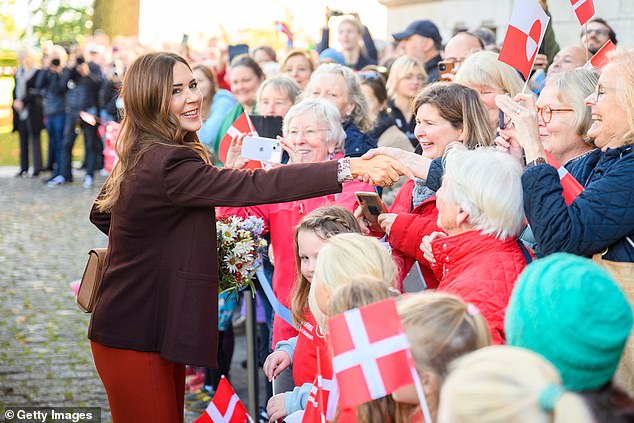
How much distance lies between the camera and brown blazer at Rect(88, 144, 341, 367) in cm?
378

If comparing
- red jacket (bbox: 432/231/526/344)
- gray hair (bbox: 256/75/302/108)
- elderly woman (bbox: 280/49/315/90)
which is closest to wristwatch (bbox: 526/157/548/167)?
red jacket (bbox: 432/231/526/344)

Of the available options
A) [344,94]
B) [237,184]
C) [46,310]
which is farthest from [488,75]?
[46,310]

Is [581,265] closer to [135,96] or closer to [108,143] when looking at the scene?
[135,96]

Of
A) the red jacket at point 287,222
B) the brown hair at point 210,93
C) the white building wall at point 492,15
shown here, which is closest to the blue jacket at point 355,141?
the red jacket at point 287,222

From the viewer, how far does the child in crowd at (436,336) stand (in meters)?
2.47

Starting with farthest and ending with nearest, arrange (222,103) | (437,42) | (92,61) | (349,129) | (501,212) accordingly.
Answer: (92,61), (437,42), (222,103), (349,129), (501,212)

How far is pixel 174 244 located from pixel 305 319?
0.67m

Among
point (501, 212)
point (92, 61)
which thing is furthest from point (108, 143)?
point (92, 61)

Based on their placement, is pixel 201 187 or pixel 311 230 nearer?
pixel 201 187

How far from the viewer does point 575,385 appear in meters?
2.29

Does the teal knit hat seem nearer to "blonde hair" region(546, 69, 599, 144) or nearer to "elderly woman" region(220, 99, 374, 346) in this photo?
"blonde hair" region(546, 69, 599, 144)

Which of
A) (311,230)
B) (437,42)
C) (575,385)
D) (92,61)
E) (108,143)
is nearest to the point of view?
(575,385)

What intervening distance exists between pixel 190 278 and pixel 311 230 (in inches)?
23.8

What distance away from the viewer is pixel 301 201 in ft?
17.1
